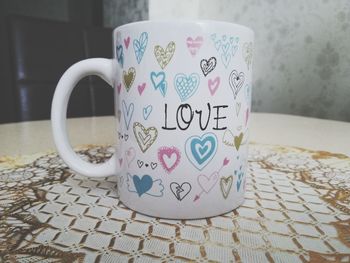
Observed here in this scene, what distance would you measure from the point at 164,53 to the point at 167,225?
141mm

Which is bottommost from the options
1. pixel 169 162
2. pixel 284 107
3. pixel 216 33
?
pixel 284 107

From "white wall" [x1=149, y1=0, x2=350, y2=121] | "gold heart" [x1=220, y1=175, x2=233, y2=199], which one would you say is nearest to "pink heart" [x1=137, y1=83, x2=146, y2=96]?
"gold heart" [x1=220, y1=175, x2=233, y2=199]

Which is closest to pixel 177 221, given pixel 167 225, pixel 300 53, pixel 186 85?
pixel 167 225

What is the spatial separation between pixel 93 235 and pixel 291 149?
1.27 feet

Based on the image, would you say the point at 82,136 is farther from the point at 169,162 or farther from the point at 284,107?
the point at 284,107

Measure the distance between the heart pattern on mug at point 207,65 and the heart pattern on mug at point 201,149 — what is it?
0.17 feet

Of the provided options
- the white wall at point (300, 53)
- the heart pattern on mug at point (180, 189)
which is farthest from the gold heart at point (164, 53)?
the white wall at point (300, 53)

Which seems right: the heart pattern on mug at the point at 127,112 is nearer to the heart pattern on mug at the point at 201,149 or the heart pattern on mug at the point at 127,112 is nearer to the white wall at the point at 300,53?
the heart pattern on mug at the point at 201,149

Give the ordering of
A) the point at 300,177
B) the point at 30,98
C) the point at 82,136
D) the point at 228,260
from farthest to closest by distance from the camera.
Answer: the point at 30,98 < the point at 82,136 < the point at 300,177 < the point at 228,260

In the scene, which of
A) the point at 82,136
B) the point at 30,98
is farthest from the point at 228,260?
the point at 30,98

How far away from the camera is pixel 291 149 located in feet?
1.75

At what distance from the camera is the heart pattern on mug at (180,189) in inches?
11.0

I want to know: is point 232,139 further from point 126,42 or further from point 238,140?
point 126,42

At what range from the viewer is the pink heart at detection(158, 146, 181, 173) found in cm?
28
